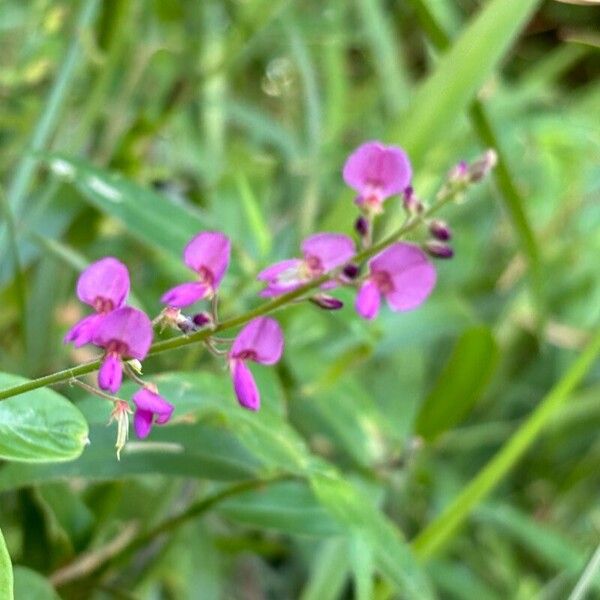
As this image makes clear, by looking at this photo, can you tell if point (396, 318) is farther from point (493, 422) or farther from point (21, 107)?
point (21, 107)

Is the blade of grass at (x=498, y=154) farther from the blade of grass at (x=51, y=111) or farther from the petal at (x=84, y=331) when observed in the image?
the petal at (x=84, y=331)

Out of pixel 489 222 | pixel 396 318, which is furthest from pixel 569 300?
pixel 396 318

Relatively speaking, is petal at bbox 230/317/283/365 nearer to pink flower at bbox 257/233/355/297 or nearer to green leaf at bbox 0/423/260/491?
pink flower at bbox 257/233/355/297

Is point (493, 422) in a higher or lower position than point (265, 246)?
lower

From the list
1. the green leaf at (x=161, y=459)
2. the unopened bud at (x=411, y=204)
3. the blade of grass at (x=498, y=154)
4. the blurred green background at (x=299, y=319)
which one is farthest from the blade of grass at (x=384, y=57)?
the unopened bud at (x=411, y=204)

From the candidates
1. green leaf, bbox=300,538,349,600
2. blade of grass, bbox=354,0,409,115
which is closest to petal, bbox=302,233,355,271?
green leaf, bbox=300,538,349,600

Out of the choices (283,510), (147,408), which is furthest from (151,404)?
(283,510)

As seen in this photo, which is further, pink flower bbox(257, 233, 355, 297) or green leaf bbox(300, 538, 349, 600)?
green leaf bbox(300, 538, 349, 600)
